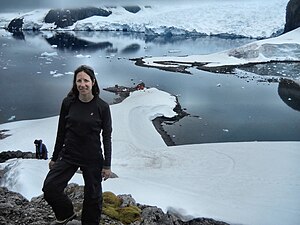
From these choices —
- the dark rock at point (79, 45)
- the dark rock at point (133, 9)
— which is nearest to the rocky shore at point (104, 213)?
the dark rock at point (79, 45)

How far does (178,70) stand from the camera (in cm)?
4406

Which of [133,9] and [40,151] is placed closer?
[40,151]

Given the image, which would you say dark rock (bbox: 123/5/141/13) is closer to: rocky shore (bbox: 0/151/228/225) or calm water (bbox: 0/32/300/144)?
calm water (bbox: 0/32/300/144)

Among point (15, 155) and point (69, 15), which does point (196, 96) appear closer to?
point (15, 155)

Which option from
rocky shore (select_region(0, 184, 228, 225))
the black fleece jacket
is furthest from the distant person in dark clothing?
the black fleece jacket

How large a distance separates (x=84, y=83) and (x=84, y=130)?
1.90 ft

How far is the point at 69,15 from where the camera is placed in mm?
146625

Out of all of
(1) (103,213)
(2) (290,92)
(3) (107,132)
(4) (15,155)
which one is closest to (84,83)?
(3) (107,132)

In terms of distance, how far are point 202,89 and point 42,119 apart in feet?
54.1

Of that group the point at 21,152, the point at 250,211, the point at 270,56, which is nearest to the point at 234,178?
the point at 250,211

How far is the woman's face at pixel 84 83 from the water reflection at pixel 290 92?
84.2 feet

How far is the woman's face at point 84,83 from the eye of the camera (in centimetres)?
424

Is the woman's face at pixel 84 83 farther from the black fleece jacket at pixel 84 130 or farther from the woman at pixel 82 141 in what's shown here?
the black fleece jacket at pixel 84 130

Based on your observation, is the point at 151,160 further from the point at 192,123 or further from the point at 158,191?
the point at 192,123
